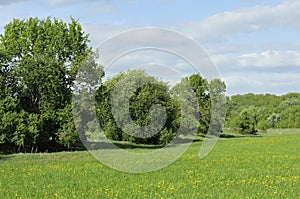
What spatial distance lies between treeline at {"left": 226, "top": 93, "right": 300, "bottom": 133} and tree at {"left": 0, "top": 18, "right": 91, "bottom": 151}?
42.2m

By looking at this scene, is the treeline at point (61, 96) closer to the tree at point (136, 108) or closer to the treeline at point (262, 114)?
the tree at point (136, 108)

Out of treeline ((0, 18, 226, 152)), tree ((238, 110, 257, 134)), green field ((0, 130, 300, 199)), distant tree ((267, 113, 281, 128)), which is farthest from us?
distant tree ((267, 113, 281, 128))

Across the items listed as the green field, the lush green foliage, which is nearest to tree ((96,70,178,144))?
the lush green foliage

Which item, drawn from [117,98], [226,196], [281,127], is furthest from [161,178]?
[281,127]

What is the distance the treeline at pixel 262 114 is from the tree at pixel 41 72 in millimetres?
42249

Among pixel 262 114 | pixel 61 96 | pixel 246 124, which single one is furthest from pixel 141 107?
pixel 262 114

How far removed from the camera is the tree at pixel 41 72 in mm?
38469

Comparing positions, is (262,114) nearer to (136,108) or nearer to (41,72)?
(136,108)

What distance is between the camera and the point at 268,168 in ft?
75.5

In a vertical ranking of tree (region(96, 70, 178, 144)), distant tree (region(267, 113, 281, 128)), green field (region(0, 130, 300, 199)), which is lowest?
green field (region(0, 130, 300, 199))

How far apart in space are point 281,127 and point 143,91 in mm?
78553

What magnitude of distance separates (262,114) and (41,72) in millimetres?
102237

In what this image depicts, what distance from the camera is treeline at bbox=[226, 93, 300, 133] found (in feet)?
279

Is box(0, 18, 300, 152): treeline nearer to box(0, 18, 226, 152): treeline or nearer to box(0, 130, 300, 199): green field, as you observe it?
box(0, 18, 226, 152): treeline
